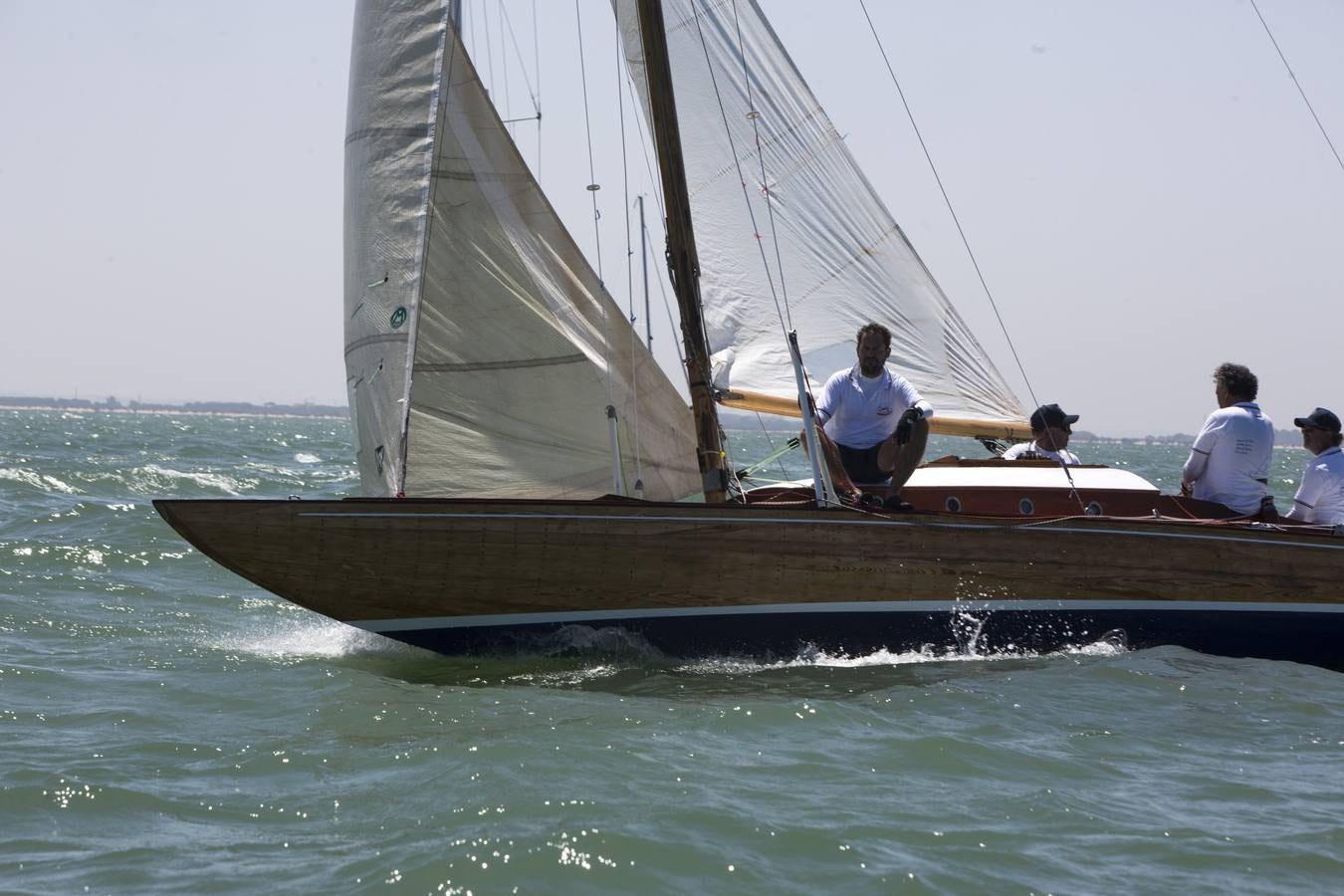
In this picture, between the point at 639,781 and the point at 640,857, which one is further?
the point at 639,781

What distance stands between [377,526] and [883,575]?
7.90ft

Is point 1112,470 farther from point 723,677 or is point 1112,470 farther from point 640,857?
point 640,857

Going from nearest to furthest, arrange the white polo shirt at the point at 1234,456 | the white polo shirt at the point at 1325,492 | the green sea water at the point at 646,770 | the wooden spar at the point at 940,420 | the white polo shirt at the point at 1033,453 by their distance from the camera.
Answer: the green sea water at the point at 646,770
the white polo shirt at the point at 1234,456
the white polo shirt at the point at 1325,492
the wooden spar at the point at 940,420
the white polo shirt at the point at 1033,453

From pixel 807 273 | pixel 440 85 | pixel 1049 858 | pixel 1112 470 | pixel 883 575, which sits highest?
pixel 440 85

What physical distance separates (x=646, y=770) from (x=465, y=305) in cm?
308

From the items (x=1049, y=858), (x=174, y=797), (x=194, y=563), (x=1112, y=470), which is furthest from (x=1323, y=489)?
(x=194, y=563)

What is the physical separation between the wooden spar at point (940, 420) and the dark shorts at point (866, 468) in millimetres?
482

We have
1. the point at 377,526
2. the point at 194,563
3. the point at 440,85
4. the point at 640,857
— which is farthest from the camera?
the point at 194,563

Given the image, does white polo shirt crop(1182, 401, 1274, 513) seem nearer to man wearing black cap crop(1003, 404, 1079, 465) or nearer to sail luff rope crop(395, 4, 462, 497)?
man wearing black cap crop(1003, 404, 1079, 465)

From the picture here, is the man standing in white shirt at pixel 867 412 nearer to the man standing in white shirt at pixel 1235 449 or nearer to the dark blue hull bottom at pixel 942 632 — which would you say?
the dark blue hull bottom at pixel 942 632

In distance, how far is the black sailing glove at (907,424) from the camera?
734 cm

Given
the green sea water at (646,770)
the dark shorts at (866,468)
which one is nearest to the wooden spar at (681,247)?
the dark shorts at (866,468)

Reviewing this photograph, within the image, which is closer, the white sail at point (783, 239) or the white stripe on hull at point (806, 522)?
the white stripe on hull at point (806, 522)

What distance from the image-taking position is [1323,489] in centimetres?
778
